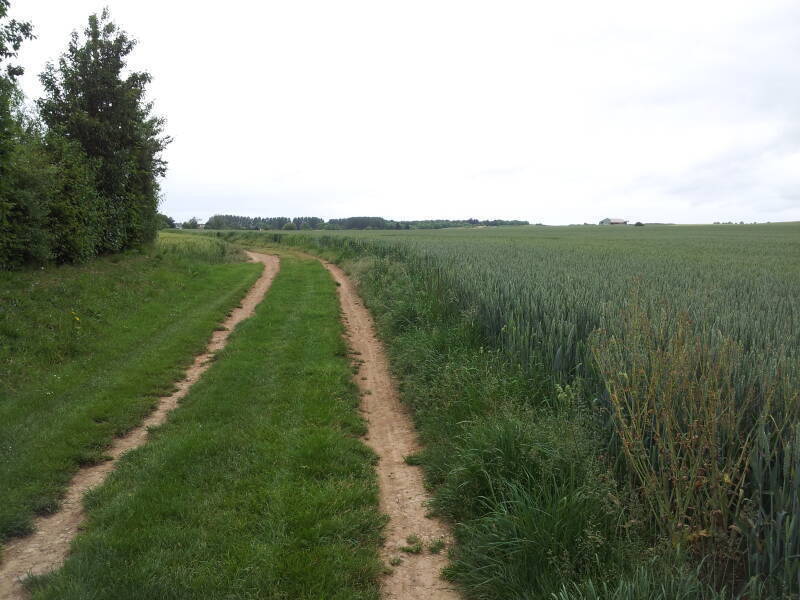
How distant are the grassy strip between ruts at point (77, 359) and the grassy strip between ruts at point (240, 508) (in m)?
0.64

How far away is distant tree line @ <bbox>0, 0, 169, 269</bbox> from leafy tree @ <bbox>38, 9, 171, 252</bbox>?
33 millimetres

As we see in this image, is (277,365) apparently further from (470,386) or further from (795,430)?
(795,430)

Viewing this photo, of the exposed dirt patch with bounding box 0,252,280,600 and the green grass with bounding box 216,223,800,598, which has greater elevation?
the green grass with bounding box 216,223,800,598

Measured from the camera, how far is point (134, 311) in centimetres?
1235

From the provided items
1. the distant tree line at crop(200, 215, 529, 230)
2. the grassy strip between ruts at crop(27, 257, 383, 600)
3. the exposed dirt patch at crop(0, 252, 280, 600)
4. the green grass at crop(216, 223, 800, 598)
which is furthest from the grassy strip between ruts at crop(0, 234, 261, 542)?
the distant tree line at crop(200, 215, 529, 230)

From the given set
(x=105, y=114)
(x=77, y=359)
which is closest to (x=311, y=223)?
(x=105, y=114)

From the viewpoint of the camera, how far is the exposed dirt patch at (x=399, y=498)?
3.70 meters

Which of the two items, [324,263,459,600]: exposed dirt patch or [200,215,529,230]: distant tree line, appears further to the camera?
[200,215,529,230]: distant tree line

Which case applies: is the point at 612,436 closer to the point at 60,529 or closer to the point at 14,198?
the point at 60,529

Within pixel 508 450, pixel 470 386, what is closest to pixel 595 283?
pixel 470 386

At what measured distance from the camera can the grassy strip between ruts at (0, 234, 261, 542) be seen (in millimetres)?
5211

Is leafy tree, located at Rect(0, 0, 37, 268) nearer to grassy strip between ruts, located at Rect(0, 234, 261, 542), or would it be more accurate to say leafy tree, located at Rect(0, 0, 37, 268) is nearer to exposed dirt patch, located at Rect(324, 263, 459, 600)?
grassy strip between ruts, located at Rect(0, 234, 261, 542)

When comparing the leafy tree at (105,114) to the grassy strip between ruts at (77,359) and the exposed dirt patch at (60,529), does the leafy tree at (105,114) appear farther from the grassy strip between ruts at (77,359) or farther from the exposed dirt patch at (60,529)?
the exposed dirt patch at (60,529)

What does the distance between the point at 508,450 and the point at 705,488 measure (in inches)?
69.4
